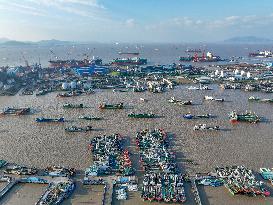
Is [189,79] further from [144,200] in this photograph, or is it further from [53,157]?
[144,200]

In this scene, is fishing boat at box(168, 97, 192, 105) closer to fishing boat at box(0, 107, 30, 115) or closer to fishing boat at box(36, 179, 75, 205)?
fishing boat at box(0, 107, 30, 115)

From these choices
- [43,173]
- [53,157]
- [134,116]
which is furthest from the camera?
[134,116]

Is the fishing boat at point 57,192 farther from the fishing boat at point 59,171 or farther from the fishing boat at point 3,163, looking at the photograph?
the fishing boat at point 3,163

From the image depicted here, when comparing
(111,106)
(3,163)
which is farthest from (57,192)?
(111,106)

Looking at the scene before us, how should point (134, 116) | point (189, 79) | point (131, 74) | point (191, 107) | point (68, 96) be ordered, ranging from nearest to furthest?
point (134, 116) → point (191, 107) → point (68, 96) → point (189, 79) → point (131, 74)

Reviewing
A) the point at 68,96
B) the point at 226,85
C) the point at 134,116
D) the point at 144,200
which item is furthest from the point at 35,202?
the point at 226,85

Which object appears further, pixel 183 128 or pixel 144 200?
pixel 183 128
